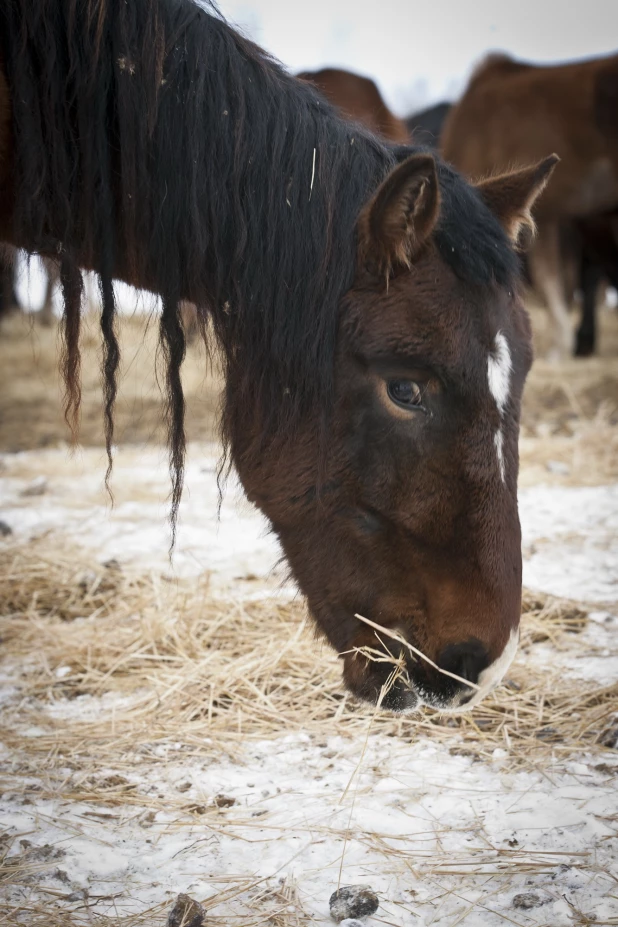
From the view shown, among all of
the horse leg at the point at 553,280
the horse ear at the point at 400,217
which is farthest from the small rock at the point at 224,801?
the horse leg at the point at 553,280

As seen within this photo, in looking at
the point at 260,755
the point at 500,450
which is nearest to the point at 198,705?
the point at 260,755

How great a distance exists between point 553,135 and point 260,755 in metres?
7.69

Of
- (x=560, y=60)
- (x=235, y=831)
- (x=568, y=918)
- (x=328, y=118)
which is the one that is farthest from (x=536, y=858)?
(x=560, y=60)

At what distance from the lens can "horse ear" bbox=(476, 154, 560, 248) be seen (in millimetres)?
2057

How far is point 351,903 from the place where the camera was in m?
1.53

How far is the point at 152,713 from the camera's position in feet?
7.81

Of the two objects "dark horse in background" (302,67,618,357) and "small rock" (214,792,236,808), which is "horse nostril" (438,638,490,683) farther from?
"dark horse in background" (302,67,618,357)

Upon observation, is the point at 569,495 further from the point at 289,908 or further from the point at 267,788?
the point at 289,908

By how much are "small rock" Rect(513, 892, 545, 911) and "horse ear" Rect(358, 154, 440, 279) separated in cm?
134

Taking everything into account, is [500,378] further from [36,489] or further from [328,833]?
[36,489]

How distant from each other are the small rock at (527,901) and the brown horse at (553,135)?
23.8ft

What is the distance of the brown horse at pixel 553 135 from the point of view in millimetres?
7812

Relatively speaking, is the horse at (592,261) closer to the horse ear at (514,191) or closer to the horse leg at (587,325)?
the horse leg at (587,325)

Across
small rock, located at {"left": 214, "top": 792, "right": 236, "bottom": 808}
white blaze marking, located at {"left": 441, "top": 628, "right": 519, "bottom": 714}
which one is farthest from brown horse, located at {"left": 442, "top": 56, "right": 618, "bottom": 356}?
small rock, located at {"left": 214, "top": 792, "right": 236, "bottom": 808}
